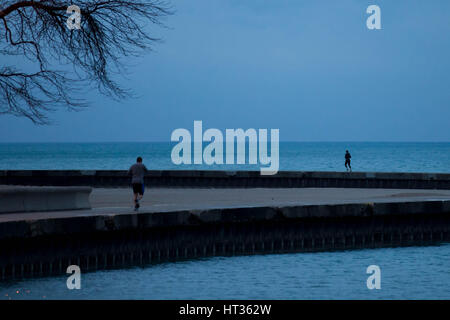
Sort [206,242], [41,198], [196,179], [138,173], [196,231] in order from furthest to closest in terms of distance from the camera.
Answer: [196,179] < [206,242] < [196,231] < [138,173] < [41,198]

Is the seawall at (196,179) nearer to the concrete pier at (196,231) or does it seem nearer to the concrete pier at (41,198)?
the concrete pier at (196,231)

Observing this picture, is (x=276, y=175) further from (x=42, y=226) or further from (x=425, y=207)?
(x=42, y=226)

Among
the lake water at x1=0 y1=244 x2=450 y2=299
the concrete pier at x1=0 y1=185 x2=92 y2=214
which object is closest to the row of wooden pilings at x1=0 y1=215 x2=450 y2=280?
the lake water at x1=0 y1=244 x2=450 y2=299

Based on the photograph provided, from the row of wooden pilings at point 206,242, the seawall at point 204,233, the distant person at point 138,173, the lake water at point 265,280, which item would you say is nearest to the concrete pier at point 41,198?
the seawall at point 204,233

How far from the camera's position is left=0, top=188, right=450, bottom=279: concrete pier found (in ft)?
69.4

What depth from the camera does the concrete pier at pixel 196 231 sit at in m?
21.1

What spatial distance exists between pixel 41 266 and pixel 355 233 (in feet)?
33.2

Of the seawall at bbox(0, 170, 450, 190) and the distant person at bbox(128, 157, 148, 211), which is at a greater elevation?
the distant person at bbox(128, 157, 148, 211)

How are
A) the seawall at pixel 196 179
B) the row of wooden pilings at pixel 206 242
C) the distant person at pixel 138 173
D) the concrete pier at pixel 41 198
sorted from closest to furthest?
the row of wooden pilings at pixel 206 242, the concrete pier at pixel 41 198, the distant person at pixel 138 173, the seawall at pixel 196 179

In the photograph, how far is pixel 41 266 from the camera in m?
21.6

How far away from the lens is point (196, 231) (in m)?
24.3

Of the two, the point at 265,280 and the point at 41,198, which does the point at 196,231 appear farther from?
the point at 41,198

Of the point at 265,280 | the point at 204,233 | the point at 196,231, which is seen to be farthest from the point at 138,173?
the point at 265,280

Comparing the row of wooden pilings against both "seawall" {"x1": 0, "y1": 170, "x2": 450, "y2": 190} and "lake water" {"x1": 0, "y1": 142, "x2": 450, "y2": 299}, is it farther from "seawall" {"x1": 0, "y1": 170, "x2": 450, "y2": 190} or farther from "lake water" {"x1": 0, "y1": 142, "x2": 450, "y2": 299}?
"seawall" {"x1": 0, "y1": 170, "x2": 450, "y2": 190}
